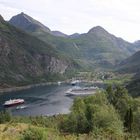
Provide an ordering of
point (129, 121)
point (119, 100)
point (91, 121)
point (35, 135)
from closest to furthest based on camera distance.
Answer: point (35, 135), point (91, 121), point (129, 121), point (119, 100)

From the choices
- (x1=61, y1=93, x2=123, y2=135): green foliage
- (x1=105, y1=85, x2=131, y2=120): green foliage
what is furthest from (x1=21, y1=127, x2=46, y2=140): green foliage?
(x1=105, y1=85, x2=131, y2=120): green foliage

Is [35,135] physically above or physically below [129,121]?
above

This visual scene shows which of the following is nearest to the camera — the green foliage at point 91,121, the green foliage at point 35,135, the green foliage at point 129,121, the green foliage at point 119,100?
the green foliage at point 35,135

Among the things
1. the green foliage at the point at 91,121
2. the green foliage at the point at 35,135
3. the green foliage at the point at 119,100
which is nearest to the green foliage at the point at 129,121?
the green foliage at the point at 91,121

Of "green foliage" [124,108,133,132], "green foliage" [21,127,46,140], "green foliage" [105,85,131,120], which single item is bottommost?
"green foliage" [124,108,133,132]

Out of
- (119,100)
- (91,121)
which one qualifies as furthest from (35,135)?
(119,100)

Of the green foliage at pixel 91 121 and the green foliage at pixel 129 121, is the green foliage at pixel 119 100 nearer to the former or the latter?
the green foliage at pixel 129 121

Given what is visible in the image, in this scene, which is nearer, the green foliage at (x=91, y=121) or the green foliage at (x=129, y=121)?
the green foliage at (x=91, y=121)

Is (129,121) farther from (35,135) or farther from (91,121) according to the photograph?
(35,135)

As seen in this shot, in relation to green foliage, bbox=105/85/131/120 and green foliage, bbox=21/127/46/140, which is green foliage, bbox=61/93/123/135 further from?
green foliage, bbox=21/127/46/140

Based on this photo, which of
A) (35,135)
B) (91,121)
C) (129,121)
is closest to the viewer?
(35,135)

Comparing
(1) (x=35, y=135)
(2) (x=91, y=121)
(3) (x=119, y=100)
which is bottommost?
(2) (x=91, y=121)

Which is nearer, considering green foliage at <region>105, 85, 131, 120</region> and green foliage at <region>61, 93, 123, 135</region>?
green foliage at <region>61, 93, 123, 135</region>

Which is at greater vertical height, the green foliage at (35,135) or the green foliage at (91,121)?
the green foliage at (35,135)
